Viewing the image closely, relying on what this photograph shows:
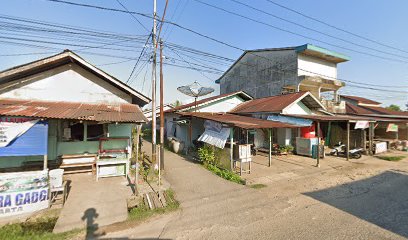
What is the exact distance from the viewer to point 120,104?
10469 millimetres

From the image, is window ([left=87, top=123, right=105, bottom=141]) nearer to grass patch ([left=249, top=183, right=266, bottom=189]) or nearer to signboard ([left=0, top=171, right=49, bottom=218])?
signboard ([left=0, top=171, right=49, bottom=218])

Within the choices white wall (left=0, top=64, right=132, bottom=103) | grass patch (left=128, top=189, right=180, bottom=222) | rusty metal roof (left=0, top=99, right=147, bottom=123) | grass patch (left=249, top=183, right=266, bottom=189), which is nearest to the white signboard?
rusty metal roof (left=0, top=99, right=147, bottom=123)

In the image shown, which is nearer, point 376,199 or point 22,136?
point 22,136

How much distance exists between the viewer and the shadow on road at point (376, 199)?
17.5 feet

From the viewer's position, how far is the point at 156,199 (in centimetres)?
660

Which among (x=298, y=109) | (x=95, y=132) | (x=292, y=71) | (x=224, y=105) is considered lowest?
(x=95, y=132)

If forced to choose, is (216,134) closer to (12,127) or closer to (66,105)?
(66,105)

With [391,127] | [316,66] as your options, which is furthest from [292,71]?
[391,127]

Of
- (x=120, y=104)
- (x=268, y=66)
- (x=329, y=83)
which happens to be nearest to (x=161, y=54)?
(x=120, y=104)

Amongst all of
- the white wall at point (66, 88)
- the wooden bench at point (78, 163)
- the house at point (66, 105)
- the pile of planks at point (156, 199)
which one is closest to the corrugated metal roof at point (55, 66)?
the house at point (66, 105)

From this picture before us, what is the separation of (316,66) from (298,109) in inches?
358

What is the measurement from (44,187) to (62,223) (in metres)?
1.54

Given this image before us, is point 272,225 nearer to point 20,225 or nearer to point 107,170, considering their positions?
point 20,225

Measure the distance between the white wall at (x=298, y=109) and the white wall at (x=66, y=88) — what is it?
459 inches
